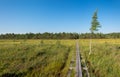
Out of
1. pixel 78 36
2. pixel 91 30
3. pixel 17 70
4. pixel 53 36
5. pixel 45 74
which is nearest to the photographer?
pixel 45 74

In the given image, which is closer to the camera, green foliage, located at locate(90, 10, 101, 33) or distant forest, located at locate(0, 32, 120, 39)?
green foliage, located at locate(90, 10, 101, 33)

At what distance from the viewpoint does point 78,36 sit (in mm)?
118688

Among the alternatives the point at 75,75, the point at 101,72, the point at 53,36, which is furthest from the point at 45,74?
the point at 53,36

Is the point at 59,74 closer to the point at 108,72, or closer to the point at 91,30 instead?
the point at 108,72

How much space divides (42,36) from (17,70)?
Result: 99090mm

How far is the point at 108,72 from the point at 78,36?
352 ft

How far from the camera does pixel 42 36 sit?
4392 inches

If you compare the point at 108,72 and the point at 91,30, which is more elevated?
the point at 91,30

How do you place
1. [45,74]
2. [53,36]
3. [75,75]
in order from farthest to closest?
[53,36] → [45,74] → [75,75]

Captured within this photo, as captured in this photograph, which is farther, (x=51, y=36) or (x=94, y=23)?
(x=51, y=36)

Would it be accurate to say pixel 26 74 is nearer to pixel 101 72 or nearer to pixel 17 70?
pixel 17 70

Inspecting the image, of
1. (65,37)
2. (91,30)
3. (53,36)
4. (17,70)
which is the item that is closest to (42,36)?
(53,36)

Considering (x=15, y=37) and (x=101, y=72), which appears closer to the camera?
(x=101, y=72)

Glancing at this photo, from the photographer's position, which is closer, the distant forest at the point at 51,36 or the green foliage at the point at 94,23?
the green foliage at the point at 94,23
